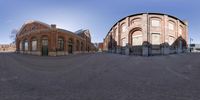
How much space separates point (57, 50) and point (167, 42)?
70.4 feet

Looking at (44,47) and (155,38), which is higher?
(155,38)

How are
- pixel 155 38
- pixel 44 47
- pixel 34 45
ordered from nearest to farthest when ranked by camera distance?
pixel 44 47 → pixel 155 38 → pixel 34 45

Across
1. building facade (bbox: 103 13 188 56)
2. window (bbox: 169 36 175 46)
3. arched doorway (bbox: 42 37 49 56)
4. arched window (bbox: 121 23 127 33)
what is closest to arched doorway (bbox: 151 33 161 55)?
building facade (bbox: 103 13 188 56)

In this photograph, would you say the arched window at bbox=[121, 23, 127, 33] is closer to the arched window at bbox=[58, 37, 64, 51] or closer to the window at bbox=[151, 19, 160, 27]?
the window at bbox=[151, 19, 160, 27]

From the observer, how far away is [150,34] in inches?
1233

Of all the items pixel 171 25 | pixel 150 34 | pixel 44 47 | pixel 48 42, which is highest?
pixel 171 25

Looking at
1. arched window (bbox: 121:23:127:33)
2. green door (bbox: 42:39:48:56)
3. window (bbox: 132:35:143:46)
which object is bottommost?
green door (bbox: 42:39:48:56)

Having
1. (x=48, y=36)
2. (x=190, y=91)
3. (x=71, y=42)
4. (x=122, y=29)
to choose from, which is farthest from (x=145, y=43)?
(x=190, y=91)

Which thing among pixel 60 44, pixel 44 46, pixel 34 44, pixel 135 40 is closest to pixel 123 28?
pixel 135 40

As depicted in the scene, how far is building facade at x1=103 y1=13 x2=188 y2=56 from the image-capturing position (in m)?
30.4

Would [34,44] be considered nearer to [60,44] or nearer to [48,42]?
[48,42]

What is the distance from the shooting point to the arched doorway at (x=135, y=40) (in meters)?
31.0

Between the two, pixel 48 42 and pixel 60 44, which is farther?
pixel 60 44

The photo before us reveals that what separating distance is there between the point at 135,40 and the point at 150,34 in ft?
10.4
